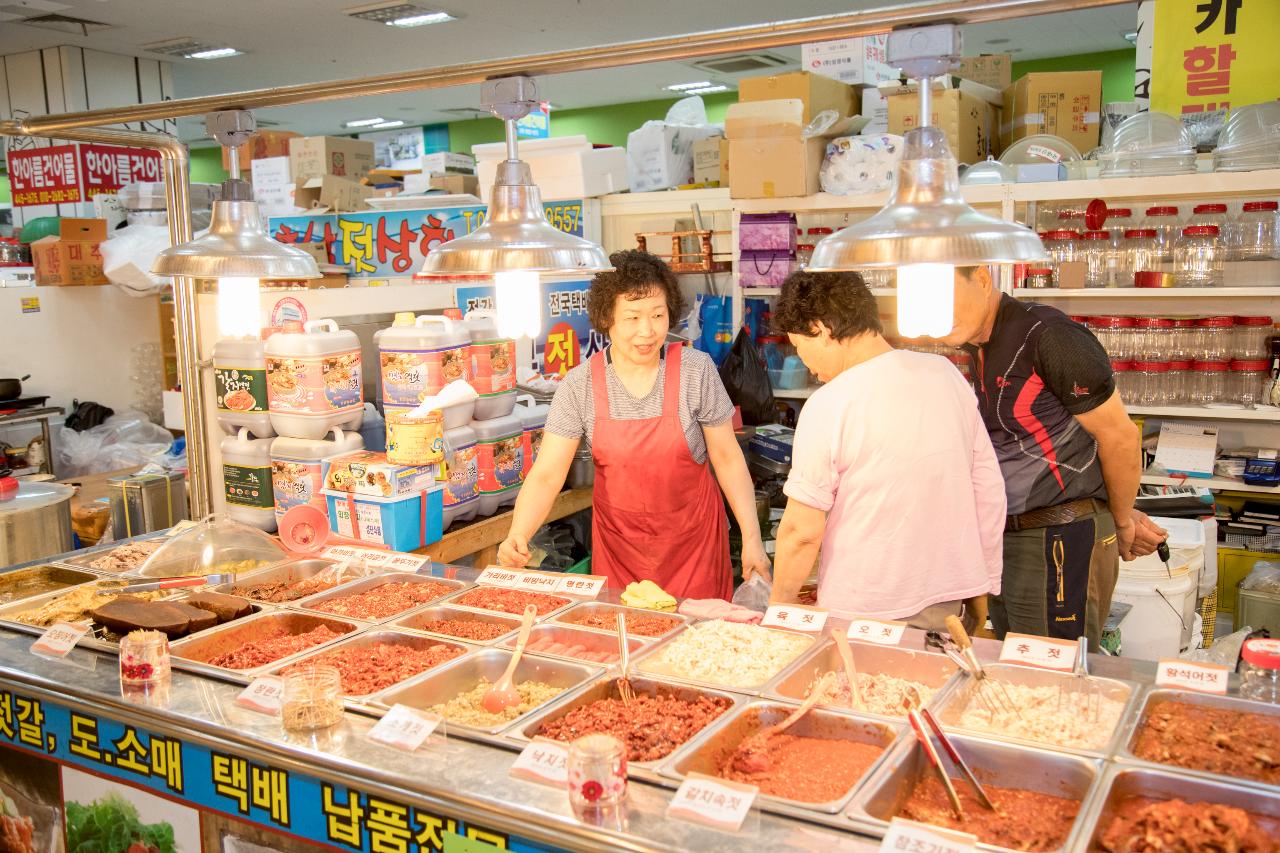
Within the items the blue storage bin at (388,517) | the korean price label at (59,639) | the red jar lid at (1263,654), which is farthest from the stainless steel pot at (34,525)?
the red jar lid at (1263,654)

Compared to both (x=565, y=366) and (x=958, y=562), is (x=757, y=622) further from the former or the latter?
(x=565, y=366)

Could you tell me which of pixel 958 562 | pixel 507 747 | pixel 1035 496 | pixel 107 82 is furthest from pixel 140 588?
pixel 107 82

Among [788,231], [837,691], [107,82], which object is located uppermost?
[107,82]

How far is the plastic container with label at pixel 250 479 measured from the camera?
348 centimetres

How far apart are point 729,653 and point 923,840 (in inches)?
32.5

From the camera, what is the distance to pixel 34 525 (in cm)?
350

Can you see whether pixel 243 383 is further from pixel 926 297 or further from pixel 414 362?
pixel 926 297

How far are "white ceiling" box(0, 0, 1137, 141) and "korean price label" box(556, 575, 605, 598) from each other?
6.55 metres

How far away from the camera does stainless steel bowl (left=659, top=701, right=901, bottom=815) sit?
1.74 metres

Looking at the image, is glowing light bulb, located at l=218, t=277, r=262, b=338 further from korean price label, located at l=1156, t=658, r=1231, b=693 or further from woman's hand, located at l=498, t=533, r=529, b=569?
korean price label, located at l=1156, t=658, r=1231, b=693

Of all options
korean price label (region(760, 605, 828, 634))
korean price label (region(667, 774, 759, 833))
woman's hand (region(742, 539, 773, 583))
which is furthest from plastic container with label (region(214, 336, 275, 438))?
korean price label (region(667, 774, 759, 833))

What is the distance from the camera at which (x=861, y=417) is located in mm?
2387

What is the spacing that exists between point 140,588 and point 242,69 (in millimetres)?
10449

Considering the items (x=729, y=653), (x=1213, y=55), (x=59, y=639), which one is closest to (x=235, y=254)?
(x=59, y=639)
